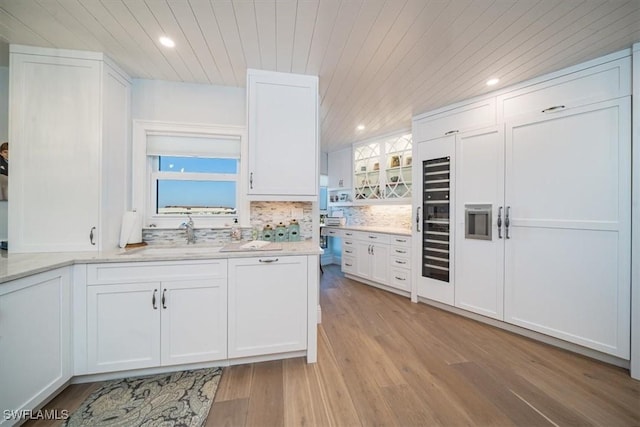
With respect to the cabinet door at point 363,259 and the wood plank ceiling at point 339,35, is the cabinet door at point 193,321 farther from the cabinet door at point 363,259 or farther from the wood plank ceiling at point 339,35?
the cabinet door at point 363,259

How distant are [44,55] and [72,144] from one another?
706 millimetres

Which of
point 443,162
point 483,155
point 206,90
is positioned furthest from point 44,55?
point 483,155

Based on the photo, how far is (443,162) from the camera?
2773 mm

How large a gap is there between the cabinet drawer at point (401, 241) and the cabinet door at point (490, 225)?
2.16 ft

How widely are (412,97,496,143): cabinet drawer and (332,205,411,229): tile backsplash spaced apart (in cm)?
141

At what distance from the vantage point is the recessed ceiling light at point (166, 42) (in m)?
1.63

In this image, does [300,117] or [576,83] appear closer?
[576,83]

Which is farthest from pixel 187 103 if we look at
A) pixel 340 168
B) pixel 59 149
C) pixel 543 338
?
pixel 543 338

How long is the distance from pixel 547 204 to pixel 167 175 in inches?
146

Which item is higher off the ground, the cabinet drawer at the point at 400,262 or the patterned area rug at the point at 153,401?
the cabinet drawer at the point at 400,262

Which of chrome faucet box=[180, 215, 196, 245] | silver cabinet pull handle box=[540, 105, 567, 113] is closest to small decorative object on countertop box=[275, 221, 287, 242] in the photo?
chrome faucet box=[180, 215, 196, 245]

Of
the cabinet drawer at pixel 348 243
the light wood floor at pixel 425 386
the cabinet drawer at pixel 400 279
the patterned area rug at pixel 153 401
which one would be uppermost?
the cabinet drawer at pixel 348 243

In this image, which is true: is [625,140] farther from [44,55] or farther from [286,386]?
[44,55]
